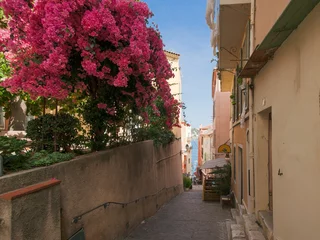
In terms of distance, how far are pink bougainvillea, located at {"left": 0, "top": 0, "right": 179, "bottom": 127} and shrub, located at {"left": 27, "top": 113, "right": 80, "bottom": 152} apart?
0.49 meters

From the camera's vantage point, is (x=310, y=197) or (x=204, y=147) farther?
(x=204, y=147)

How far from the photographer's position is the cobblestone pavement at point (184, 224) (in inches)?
335

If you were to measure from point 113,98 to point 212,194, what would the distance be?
10.9 metres

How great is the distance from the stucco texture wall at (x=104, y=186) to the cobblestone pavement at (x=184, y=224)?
395mm

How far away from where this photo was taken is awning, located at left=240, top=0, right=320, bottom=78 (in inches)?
131

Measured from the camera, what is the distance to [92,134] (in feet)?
24.3

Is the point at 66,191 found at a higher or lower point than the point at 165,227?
higher

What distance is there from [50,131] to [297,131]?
170 inches

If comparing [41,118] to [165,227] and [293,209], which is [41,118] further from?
[165,227]

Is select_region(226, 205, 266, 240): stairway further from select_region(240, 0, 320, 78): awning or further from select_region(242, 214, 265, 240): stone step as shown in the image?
select_region(240, 0, 320, 78): awning

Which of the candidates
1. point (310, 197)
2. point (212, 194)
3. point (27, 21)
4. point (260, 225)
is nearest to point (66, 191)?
point (27, 21)

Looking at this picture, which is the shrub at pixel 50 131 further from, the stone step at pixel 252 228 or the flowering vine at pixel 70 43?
the stone step at pixel 252 228

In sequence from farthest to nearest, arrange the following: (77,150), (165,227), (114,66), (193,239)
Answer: (165,227), (193,239), (77,150), (114,66)

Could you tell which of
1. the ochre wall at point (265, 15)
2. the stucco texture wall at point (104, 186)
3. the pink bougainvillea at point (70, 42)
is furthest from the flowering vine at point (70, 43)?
the ochre wall at point (265, 15)
